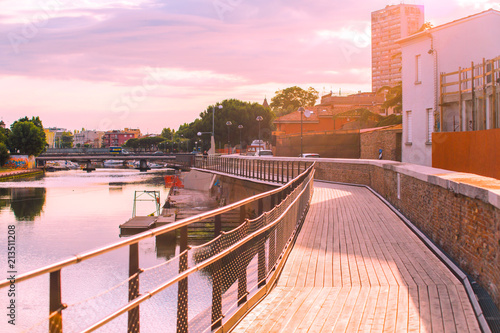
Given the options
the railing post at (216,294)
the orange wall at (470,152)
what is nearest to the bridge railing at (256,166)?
the orange wall at (470,152)

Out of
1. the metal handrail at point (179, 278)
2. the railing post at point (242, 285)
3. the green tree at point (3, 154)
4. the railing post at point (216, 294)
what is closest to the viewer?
the metal handrail at point (179, 278)

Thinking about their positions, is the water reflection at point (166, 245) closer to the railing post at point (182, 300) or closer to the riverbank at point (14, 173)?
the railing post at point (182, 300)

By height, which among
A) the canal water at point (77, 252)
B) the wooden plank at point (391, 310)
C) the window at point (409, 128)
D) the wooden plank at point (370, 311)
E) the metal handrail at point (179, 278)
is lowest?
the canal water at point (77, 252)

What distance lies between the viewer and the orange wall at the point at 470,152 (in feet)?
43.4

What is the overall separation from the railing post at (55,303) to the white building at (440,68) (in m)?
25.5

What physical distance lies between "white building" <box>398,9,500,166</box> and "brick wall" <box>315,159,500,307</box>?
504 inches

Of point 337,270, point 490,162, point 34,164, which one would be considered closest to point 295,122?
point 490,162

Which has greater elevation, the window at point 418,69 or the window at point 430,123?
the window at point 418,69

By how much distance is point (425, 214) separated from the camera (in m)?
11.8

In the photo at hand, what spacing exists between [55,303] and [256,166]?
37.2m

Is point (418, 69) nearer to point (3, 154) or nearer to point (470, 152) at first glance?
point (470, 152)

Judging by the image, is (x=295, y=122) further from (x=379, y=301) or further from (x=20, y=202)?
(x=379, y=301)

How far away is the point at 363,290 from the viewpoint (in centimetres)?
710

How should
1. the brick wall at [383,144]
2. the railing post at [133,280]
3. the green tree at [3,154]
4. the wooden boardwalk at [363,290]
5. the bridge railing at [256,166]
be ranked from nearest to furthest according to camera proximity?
the railing post at [133,280]
the wooden boardwalk at [363,290]
the bridge railing at [256,166]
the brick wall at [383,144]
the green tree at [3,154]
